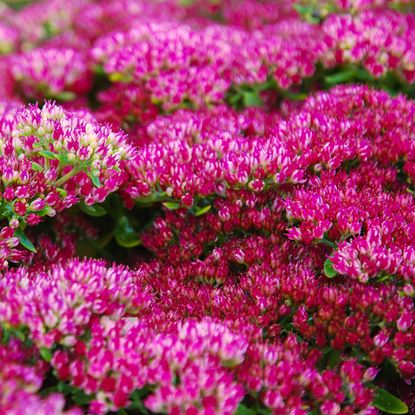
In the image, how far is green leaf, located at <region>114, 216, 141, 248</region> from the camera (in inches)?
73.3

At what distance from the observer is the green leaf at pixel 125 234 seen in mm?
1862

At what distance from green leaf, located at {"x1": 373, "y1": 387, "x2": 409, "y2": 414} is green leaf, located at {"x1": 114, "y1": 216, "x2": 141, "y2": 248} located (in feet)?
2.53

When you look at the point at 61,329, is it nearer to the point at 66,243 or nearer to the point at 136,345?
the point at 136,345

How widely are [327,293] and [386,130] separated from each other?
682 millimetres

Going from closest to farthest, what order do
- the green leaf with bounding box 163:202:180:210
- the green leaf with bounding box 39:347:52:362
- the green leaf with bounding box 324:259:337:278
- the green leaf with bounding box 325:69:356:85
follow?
1. the green leaf with bounding box 39:347:52:362
2. the green leaf with bounding box 324:259:337:278
3. the green leaf with bounding box 163:202:180:210
4. the green leaf with bounding box 325:69:356:85

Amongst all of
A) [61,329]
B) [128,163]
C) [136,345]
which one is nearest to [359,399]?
[136,345]

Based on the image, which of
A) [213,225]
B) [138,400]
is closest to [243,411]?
[138,400]

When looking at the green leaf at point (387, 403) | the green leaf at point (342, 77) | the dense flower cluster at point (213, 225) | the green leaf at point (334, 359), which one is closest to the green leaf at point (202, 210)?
the dense flower cluster at point (213, 225)

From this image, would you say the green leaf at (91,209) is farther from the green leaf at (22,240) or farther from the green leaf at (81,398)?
the green leaf at (81,398)

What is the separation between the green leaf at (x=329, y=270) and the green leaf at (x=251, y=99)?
942 millimetres

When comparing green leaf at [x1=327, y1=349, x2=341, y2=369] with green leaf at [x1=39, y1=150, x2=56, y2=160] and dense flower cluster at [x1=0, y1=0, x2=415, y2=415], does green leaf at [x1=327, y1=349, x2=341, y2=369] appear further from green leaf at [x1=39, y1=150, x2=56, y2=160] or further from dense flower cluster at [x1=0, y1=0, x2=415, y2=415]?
green leaf at [x1=39, y1=150, x2=56, y2=160]

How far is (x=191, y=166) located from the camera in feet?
5.71

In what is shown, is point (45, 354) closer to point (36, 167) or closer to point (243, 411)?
point (243, 411)

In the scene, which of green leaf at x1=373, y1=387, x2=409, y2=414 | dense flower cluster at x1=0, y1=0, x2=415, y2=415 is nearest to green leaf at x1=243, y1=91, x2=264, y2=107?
dense flower cluster at x1=0, y1=0, x2=415, y2=415
